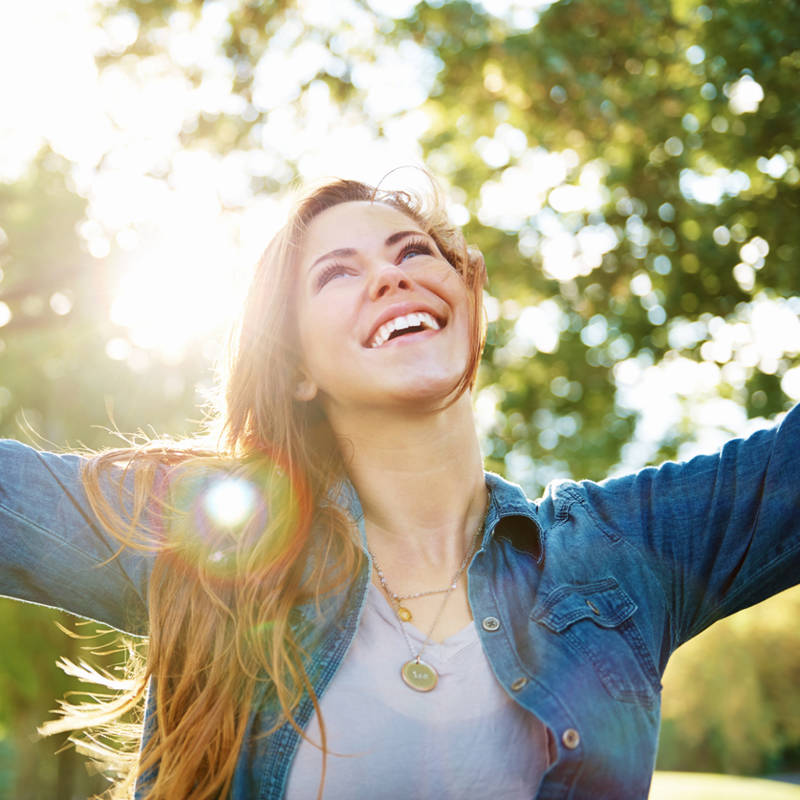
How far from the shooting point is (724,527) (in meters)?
2.26

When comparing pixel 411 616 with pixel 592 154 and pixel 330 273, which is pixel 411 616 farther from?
pixel 592 154

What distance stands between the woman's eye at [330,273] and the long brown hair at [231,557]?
0.53 feet

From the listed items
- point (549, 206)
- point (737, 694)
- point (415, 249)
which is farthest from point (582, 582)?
point (737, 694)

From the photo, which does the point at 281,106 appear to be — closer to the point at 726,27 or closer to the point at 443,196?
the point at 726,27

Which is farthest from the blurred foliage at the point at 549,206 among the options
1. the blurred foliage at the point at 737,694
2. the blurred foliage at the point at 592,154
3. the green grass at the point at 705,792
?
the blurred foliage at the point at 737,694

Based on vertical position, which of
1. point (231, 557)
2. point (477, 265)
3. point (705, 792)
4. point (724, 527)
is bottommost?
point (231, 557)

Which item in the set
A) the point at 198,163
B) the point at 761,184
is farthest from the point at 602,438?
the point at 198,163

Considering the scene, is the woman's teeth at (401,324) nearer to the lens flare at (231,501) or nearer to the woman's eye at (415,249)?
the woman's eye at (415,249)

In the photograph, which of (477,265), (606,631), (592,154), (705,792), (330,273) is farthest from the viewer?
(705,792)

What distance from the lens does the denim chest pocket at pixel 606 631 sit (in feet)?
7.06

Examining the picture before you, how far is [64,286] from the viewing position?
372 inches

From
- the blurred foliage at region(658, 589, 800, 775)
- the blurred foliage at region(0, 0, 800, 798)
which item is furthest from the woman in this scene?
the blurred foliage at region(658, 589, 800, 775)

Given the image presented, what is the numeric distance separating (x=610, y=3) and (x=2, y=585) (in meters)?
6.73

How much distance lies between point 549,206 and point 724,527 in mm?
8543
